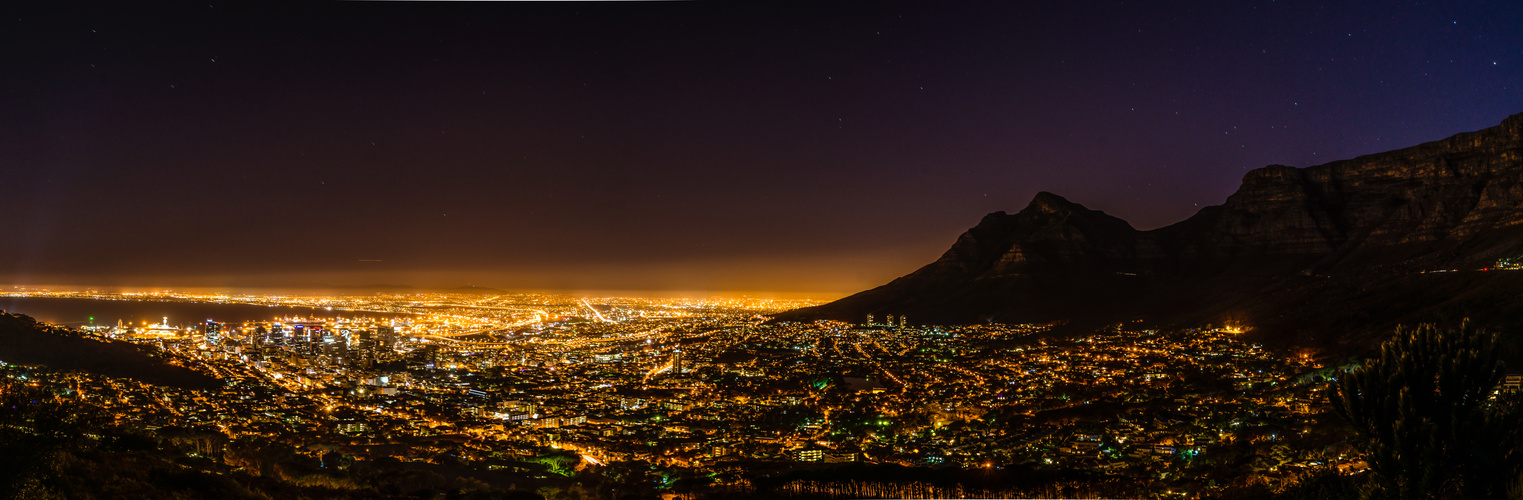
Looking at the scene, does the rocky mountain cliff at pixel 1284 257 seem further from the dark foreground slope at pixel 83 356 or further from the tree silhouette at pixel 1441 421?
the dark foreground slope at pixel 83 356

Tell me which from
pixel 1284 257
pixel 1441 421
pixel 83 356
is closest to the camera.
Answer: pixel 1441 421

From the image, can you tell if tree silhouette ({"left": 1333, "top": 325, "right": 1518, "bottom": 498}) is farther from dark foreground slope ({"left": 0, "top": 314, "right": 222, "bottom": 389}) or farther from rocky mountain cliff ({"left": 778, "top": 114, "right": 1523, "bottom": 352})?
dark foreground slope ({"left": 0, "top": 314, "right": 222, "bottom": 389})

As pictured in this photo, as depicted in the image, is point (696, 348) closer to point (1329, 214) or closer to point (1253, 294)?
point (1253, 294)

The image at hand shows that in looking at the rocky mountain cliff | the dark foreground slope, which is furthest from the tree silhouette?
the dark foreground slope

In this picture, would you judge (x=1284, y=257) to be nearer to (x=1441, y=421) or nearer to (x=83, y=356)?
(x=1441, y=421)

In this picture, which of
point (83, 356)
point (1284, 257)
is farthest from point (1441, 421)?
point (1284, 257)

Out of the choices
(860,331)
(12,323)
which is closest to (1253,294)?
(860,331)
